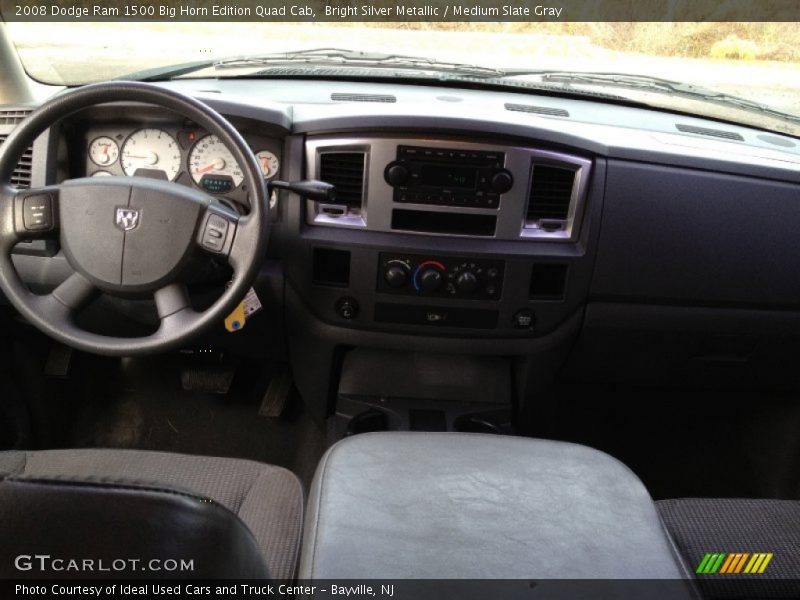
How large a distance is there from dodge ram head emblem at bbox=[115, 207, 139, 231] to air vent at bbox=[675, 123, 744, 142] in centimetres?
161

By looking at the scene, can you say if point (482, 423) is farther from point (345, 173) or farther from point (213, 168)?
point (213, 168)

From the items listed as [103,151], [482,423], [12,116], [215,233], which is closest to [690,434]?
[482,423]

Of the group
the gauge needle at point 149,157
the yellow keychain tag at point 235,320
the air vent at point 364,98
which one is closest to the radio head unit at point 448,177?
the air vent at point 364,98

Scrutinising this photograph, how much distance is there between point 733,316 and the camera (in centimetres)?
219

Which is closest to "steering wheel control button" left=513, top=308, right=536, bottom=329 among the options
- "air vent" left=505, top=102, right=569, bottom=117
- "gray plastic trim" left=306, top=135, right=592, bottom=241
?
"gray plastic trim" left=306, top=135, right=592, bottom=241

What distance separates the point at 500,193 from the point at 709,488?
138 centimetres

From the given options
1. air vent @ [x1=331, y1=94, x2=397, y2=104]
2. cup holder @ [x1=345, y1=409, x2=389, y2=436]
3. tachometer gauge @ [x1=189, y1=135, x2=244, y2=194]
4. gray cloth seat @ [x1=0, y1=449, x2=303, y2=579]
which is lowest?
cup holder @ [x1=345, y1=409, x2=389, y2=436]

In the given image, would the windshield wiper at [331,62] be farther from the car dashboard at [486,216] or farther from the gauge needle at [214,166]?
the gauge needle at [214,166]

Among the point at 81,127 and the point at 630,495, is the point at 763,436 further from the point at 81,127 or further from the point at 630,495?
the point at 81,127

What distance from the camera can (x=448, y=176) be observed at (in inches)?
76.2

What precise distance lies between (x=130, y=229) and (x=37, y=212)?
9.0 inches

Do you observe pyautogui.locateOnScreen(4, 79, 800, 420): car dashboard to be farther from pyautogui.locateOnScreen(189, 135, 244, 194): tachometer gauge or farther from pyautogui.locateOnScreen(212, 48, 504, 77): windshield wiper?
pyautogui.locateOnScreen(212, 48, 504, 77): windshield wiper

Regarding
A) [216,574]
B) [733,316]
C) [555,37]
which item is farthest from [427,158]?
[216,574]

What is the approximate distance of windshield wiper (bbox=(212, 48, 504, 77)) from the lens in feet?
7.54
